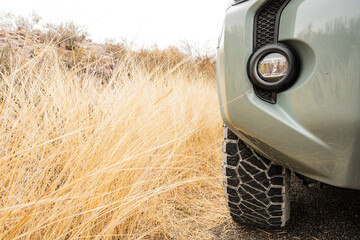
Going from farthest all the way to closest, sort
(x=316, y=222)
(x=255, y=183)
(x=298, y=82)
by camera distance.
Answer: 1. (x=316, y=222)
2. (x=255, y=183)
3. (x=298, y=82)

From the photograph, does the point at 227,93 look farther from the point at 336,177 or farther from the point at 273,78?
the point at 336,177

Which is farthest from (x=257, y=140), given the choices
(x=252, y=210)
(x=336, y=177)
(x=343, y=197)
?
(x=343, y=197)

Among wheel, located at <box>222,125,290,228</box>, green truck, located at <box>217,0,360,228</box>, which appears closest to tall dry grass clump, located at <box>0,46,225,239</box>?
wheel, located at <box>222,125,290,228</box>

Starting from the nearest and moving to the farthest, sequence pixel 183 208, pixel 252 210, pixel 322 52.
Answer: pixel 322 52 < pixel 252 210 < pixel 183 208

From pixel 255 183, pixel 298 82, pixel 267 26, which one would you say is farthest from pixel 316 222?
pixel 267 26

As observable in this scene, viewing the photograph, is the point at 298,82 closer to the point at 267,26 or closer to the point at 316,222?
the point at 267,26

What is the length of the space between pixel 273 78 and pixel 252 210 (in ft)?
2.03

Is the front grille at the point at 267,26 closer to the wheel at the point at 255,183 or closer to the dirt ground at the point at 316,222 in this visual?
the wheel at the point at 255,183

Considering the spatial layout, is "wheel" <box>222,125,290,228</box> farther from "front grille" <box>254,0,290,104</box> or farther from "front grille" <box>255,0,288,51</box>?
"front grille" <box>255,0,288,51</box>

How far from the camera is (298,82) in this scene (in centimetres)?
69

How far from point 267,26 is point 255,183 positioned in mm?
603

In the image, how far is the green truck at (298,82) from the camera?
0.62 metres

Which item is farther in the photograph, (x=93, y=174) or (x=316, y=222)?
(x=316, y=222)

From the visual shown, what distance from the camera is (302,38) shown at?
2.17ft
